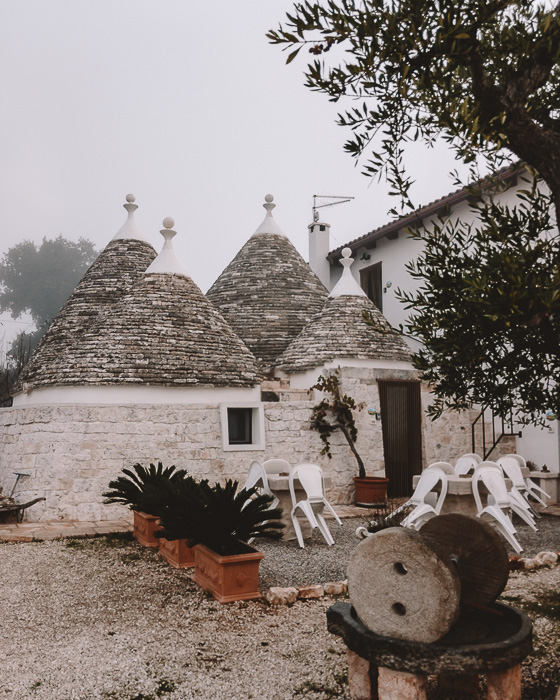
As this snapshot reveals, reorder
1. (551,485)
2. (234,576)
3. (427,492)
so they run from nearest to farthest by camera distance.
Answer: (234,576) < (427,492) < (551,485)

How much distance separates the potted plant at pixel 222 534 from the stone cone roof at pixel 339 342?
26.3ft

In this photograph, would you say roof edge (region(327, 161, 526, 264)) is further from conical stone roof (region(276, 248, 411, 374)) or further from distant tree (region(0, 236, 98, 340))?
distant tree (region(0, 236, 98, 340))

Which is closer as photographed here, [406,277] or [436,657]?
[436,657]

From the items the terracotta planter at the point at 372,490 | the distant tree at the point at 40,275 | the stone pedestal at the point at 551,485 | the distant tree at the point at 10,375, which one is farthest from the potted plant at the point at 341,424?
the distant tree at the point at 40,275

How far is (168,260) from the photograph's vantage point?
14.0m

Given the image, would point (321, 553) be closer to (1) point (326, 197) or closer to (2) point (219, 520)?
(2) point (219, 520)

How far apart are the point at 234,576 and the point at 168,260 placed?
965cm

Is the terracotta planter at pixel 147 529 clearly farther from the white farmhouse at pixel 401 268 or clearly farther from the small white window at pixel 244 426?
the white farmhouse at pixel 401 268

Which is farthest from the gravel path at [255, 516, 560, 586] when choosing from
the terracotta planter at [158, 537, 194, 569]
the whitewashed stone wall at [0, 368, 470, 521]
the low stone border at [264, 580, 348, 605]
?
the whitewashed stone wall at [0, 368, 470, 521]

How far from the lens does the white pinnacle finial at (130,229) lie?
56.3ft

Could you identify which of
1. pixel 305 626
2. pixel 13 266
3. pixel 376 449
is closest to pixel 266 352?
pixel 376 449

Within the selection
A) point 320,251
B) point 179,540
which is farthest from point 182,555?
point 320,251

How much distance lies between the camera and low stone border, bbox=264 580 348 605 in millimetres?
5578

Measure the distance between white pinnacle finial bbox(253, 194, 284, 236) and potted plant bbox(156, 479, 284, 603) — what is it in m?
13.3
